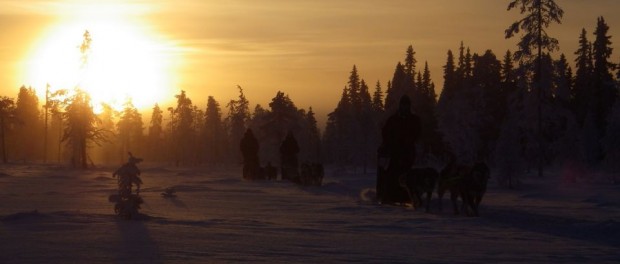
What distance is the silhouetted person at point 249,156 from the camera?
40.6 meters

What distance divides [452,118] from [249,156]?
25257 millimetres

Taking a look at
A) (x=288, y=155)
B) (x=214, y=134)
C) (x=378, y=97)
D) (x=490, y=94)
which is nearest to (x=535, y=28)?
(x=288, y=155)

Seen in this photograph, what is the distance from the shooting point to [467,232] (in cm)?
1320

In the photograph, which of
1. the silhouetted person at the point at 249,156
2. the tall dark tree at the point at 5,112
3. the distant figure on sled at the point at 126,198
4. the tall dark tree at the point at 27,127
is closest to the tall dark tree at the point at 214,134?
the tall dark tree at the point at 27,127

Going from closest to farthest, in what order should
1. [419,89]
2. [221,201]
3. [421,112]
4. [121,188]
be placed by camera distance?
1. [121,188]
2. [221,201]
3. [421,112]
4. [419,89]

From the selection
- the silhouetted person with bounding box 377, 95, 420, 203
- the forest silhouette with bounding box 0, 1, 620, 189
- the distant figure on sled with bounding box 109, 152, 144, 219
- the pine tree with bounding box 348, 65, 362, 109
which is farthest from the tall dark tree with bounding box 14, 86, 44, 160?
the distant figure on sled with bounding box 109, 152, 144, 219

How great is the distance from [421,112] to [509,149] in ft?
141

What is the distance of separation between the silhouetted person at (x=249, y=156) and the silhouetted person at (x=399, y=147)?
2147 cm

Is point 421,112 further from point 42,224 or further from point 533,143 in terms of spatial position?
point 42,224

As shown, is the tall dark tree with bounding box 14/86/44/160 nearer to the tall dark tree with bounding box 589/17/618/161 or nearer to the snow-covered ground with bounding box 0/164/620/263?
the tall dark tree with bounding box 589/17/618/161

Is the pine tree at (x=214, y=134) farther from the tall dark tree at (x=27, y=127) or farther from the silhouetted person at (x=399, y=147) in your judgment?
the silhouetted person at (x=399, y=147)

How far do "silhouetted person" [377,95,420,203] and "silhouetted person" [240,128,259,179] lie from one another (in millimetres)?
21471

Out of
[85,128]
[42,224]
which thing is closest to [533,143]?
[42,224]

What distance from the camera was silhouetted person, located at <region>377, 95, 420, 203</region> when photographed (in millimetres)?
19266
